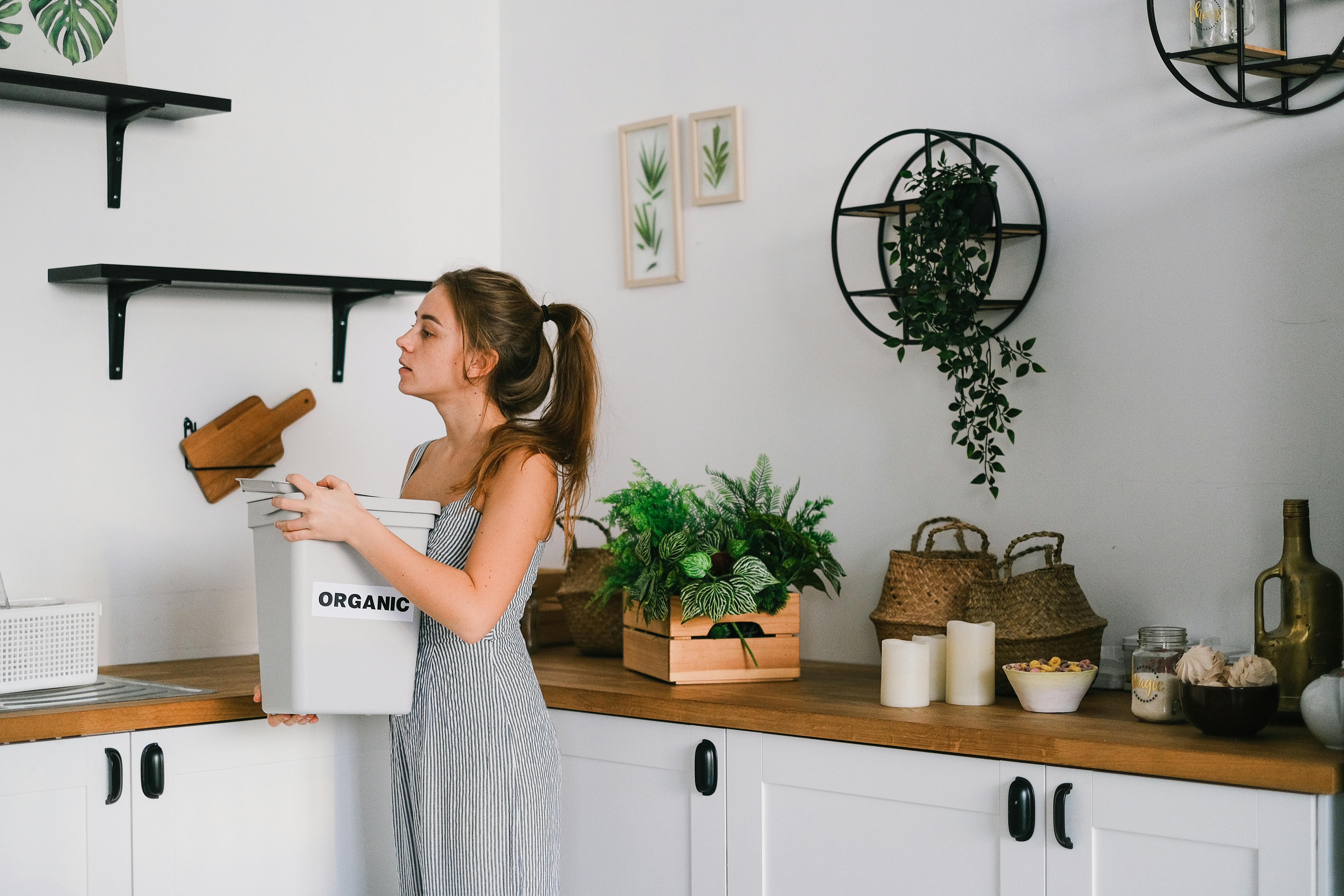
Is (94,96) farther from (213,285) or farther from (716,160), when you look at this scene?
(716,160)

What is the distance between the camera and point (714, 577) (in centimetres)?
218

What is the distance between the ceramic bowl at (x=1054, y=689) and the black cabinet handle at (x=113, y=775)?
4.31 feet

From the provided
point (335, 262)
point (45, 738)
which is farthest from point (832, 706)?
point (335, 262)

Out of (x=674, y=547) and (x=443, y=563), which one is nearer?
(x=443, y=563)

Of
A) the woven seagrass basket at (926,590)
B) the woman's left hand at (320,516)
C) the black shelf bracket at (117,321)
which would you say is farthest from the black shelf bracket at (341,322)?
the woven seagrass basket at (926,590)

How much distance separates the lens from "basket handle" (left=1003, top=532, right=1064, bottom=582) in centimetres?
210

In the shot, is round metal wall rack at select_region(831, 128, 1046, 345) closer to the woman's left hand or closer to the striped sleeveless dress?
the striped sleeveless dress

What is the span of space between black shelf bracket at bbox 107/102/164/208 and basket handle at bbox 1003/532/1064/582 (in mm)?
1690

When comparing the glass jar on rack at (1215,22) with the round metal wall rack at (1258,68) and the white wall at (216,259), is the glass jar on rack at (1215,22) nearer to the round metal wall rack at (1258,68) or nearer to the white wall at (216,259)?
the round metal wall rack at (1258,68)

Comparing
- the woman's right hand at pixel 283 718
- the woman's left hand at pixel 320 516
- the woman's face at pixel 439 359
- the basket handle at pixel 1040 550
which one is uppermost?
the woman's face at pixel 439 359

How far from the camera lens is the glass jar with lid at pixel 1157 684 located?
175 centimetres

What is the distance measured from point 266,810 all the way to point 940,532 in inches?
47.2

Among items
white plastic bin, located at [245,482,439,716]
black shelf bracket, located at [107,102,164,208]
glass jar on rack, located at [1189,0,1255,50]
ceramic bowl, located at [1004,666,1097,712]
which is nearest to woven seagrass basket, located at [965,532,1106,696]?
ceramic bowl, located at [1004,666,1097,712]

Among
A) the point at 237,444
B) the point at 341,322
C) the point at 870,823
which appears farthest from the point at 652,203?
the point at 870,823
